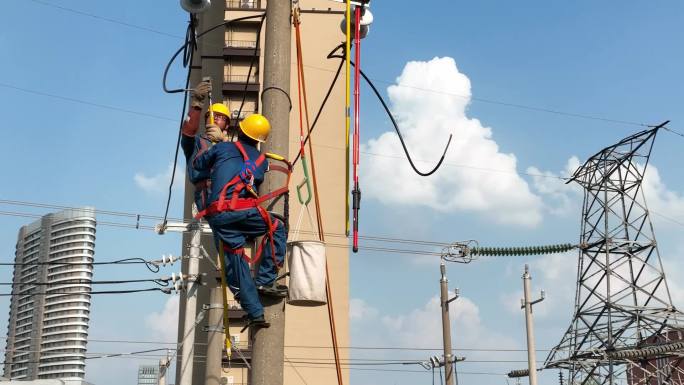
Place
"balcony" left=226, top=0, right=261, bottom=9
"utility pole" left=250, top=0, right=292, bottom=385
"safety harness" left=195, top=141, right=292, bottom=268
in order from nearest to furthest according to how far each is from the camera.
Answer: "utility pole" left=250, top=0, right=292, bottom=385 → "safety harness" left=195, top=141, right=292, bottom=268 → "balcony" left=226, top=0, right=261, bottom=9

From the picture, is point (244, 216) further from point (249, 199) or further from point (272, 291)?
point (272, 291)

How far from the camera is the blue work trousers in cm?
719

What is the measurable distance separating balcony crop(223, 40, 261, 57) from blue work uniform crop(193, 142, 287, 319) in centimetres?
4732

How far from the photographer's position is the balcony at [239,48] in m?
54.0

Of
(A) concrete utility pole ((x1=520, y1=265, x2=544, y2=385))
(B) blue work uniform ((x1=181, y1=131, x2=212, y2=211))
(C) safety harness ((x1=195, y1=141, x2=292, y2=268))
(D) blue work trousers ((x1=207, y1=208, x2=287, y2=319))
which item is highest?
(A) concrete utility pole ((x1=520, y1=265, x2=544, y2=385))

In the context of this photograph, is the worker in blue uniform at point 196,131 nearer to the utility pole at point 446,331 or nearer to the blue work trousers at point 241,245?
the blue work trousers at point 241,245

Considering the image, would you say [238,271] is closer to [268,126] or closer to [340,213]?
[268,126]

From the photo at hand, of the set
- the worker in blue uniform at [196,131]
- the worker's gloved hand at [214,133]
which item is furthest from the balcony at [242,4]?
the worker's gloved hand at [214,133]

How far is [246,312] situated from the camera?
7055 mm

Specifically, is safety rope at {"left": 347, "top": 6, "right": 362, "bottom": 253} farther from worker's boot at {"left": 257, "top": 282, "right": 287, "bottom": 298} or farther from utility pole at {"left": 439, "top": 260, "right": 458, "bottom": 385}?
utility pole at {"left": 439, "top": 260, "right": 458, "bottom": 385}

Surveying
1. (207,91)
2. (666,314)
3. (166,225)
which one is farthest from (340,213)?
(207,91)

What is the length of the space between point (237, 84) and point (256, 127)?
1844 inches

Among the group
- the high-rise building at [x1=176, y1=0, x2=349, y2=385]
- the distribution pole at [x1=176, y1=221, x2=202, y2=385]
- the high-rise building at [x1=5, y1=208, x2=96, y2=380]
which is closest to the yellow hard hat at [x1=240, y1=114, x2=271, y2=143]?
the distribution pole at [x1=176, y1=221, x2=202, y2=385]

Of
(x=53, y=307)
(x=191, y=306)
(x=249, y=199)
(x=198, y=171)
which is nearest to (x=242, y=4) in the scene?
(x=191, y=306)
